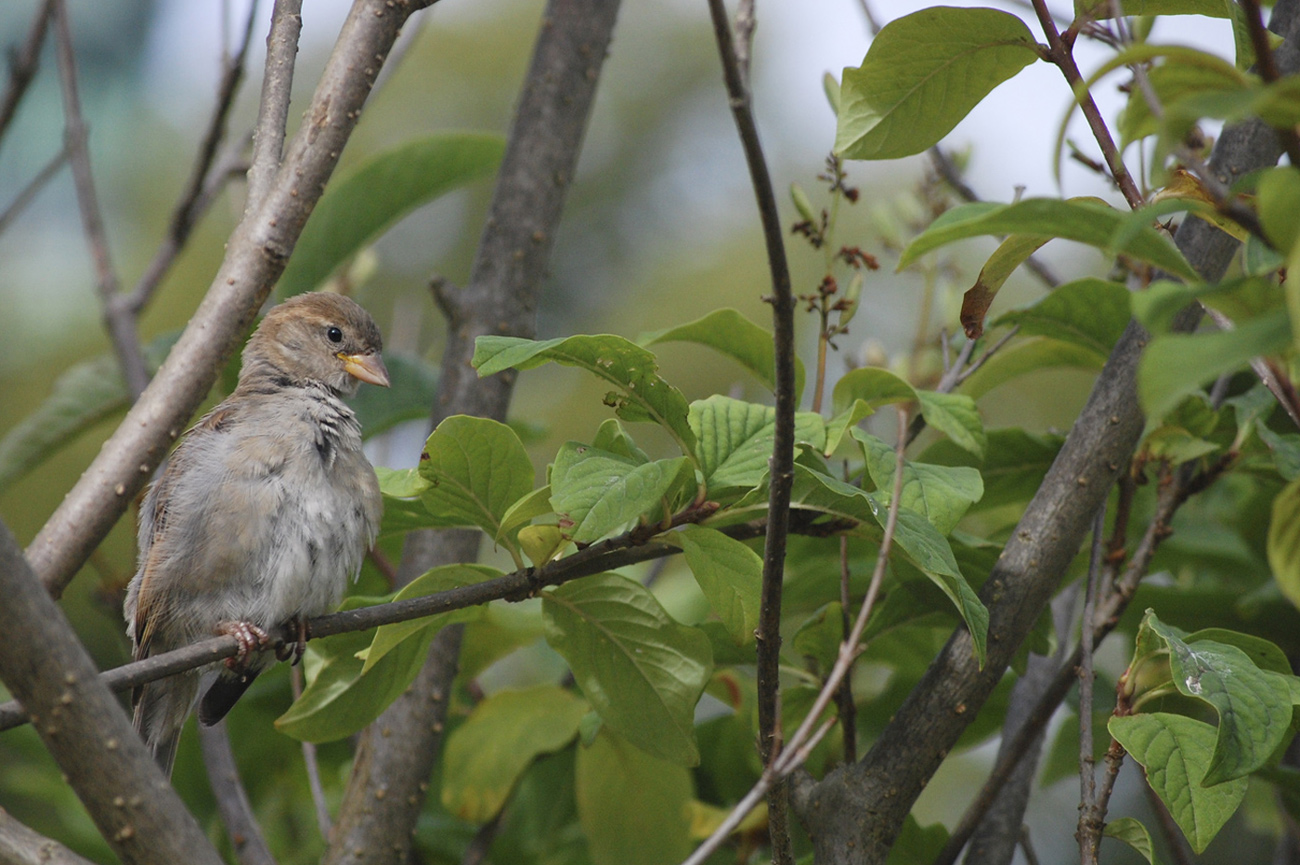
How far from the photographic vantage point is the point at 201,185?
10.1 ft

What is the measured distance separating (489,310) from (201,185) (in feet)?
2.94

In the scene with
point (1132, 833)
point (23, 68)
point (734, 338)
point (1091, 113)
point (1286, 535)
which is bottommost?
point (1132, 833)

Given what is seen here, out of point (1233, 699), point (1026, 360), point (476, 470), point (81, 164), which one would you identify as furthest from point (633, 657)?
point (81, 164)

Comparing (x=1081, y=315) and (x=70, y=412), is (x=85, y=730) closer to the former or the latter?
(x=1081, y=315)

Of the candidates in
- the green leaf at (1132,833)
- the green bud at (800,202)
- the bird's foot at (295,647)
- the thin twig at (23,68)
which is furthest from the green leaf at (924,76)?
the thin twig at (23,68)

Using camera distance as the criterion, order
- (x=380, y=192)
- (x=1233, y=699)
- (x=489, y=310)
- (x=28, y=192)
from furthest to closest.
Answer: (x=28, y=192), (x=380, y=192), (x=489, y=310), (x=1233, y=699)

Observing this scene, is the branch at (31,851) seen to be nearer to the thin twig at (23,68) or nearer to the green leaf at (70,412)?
the green leaf at (70,412)

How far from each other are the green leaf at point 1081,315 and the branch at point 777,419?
1020mm

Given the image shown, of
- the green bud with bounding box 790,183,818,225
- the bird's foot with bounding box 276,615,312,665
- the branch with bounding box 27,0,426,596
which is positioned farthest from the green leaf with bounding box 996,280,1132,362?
the bird's foot with bounding box 276,615,312,665

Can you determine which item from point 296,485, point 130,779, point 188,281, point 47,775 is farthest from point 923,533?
point 188,281

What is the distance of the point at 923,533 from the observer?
5.35 feet

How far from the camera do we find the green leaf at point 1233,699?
1507 millimetres

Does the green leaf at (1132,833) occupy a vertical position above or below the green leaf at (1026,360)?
below

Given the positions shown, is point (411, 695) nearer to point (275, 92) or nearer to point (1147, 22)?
point (275, 92)
